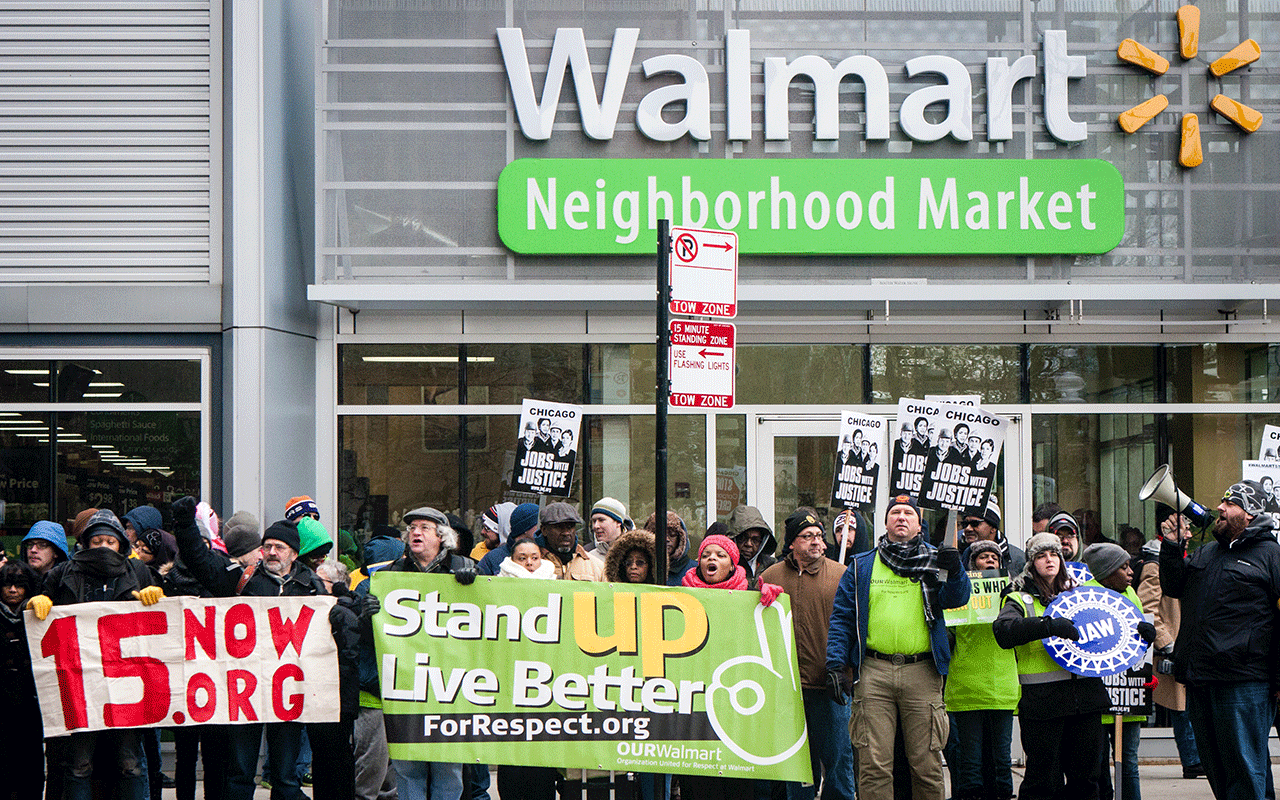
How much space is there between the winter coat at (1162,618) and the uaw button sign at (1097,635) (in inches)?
60.1

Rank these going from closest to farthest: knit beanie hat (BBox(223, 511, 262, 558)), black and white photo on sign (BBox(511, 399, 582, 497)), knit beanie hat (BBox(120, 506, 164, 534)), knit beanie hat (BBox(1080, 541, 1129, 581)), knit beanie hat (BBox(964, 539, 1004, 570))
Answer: knit beanie hat (BBox(1080, 541, 1129, 581)), knit beanie hat (BBox(964, 539, 1004, 570)), knit beanie hat (BBox(223, 511, 262, 558)), knit beanie hat (BBox(120, 506, 164, 534)), black and white photo on sign (BBox(511, 399, 582, 497))

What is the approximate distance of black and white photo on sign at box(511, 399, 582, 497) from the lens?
10617 mm

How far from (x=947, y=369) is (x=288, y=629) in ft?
23.7

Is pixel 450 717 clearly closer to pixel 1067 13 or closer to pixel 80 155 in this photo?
pixel 80 155

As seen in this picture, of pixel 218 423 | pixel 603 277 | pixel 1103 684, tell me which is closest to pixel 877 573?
pixel 1103 684

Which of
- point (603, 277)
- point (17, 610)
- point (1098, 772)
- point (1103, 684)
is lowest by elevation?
point (1098, 772)

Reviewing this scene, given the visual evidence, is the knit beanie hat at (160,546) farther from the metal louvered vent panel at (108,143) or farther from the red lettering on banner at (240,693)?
the metal louvered vent panel at (108,143)

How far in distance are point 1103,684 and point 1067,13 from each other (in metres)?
7.11

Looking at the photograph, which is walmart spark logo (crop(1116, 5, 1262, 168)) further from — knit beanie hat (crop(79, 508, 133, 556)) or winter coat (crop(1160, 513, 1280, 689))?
knit beanie hat (crop(79, 508, 133, 556))

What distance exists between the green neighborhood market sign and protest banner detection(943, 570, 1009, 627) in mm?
4405

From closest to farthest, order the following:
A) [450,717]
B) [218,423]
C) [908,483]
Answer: [450,717], [908,483], [218,423]

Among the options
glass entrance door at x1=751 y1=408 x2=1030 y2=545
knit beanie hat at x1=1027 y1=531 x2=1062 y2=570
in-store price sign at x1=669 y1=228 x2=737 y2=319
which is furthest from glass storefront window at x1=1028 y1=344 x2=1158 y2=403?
in-store price sign at x1=669 y1=228 x2=737 y2=319

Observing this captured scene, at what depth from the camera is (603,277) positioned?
461 inches

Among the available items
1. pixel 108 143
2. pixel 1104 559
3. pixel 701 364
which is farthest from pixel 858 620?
pixel 108 143
